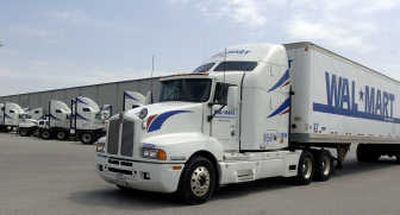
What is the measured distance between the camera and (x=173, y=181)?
32.5 ft

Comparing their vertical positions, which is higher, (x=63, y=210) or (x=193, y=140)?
(x=193, y=140)

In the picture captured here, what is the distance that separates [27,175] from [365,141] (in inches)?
443

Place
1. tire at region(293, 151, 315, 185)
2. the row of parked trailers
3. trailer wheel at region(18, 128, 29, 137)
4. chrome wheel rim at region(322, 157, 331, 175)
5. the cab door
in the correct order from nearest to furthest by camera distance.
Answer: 1. the cab door
2. tire at region(293, 151, 315, 185)
3. chrome wheel rim at region(322, 157, 331, 175)
4. the row of parked trailers
5. trailer wheel at region(18, 128, 29, 137)

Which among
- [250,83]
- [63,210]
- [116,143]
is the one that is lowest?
[63,210]

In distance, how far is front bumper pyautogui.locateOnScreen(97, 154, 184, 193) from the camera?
9.82 meters

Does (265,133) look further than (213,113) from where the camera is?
Yes

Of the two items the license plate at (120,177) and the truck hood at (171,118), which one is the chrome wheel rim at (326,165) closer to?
the truck hood at (171,118)

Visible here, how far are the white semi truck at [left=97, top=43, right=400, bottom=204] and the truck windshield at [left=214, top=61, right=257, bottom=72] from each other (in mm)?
23

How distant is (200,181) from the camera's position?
10.4 meters

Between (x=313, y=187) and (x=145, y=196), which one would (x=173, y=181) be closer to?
(x=145, y=196)

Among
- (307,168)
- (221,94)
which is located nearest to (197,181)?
(221,94)

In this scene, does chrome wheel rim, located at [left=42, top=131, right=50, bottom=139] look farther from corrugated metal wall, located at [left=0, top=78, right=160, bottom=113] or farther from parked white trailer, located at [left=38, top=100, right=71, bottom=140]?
corrugated metal wall, located at [left=0, top=78, right=160, bottom=113]

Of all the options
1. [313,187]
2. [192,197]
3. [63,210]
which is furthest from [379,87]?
[63,210]

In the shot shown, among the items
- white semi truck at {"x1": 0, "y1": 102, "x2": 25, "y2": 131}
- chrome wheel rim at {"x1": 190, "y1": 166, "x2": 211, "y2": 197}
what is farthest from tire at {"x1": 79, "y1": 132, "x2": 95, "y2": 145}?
chrome wheel rim at {"x1": 190, "y1": 166, "x2": 211, "y2": 197}
